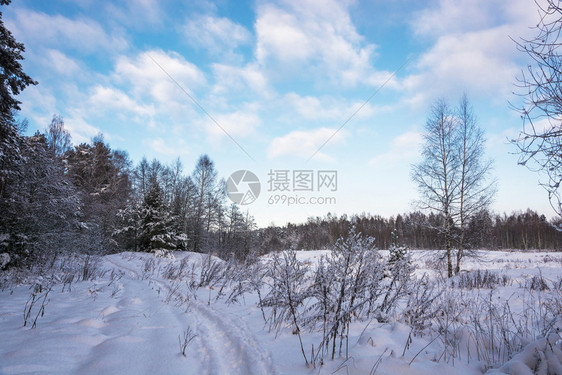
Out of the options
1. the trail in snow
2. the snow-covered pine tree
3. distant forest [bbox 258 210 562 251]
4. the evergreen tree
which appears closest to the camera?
the trail in snow

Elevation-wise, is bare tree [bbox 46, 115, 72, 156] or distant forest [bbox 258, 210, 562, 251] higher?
bare tree [bbox 46, 115, 72, 156]

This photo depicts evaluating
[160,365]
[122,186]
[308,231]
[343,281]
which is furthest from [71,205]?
[308,231]

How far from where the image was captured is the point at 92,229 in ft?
44.4

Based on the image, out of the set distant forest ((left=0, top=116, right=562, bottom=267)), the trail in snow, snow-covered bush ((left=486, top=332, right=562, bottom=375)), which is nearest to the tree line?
distant forest ((left=0, top=116, right=562, bottom=267))

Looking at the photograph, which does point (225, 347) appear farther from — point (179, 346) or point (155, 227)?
point (155, 227)

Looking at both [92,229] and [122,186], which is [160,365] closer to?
[92,229]

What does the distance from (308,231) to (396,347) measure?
76100mm

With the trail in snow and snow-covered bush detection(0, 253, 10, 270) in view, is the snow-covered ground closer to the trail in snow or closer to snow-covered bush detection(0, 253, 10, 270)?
the trail in snow

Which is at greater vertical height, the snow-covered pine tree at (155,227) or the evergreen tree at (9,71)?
the evergreen tree at (9,71)

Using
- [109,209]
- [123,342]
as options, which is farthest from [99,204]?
[123,342]

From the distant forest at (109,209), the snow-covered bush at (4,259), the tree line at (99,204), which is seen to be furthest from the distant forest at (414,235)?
the snow-covered bush at (4,259)

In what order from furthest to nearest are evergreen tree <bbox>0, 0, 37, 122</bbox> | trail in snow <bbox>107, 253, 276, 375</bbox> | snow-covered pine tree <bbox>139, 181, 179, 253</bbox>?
snow-covered pine tree <bbox>139, 181, 179, 253</bbox>, evergreen tree <bbox>0, 0, 37, 122</bbox>, trail in snow <bbox>107, 253, 276, 375</bbox>

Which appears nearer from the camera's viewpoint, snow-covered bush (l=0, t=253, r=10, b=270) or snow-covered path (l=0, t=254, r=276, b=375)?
snow-covered path (l=0, t=254, r=276, b=375)

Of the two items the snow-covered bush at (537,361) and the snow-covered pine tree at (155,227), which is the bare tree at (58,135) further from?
the snow-covered bush at (537,361)
